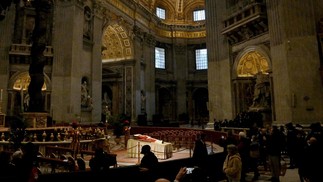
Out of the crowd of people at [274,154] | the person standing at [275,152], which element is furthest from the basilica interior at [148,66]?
the person standing at [275,152]

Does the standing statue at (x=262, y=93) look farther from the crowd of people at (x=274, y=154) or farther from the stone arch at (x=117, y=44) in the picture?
the stone arch at (x=117, y=44)

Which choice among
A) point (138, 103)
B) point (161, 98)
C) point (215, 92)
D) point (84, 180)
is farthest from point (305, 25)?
point (161, 98)

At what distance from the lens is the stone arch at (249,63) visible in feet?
44.3

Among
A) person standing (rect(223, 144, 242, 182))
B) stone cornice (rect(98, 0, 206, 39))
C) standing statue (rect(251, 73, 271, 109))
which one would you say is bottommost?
person standing (rect(223, 144, 242, 182))

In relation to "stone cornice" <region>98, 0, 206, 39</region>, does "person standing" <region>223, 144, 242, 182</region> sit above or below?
below

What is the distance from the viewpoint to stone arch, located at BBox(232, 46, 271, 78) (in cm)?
1349

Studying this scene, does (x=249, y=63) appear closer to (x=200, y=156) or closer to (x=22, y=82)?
(x=200, y=156)

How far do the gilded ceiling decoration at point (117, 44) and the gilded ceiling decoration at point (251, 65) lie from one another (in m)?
12.0

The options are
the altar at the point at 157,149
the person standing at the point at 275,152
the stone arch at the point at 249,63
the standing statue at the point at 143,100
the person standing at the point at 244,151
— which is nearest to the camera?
the person standing at the point at 275,152

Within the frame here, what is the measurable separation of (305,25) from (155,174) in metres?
10.0

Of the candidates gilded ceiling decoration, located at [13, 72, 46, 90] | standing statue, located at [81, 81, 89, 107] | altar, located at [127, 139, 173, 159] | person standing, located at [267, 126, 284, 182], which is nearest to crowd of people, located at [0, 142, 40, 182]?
person standing, located at [267, 126, 284, 182]

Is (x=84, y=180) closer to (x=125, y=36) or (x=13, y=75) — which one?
(x=13, y=75)

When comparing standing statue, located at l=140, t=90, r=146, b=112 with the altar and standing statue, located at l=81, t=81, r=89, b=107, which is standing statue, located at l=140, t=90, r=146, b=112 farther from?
the altar

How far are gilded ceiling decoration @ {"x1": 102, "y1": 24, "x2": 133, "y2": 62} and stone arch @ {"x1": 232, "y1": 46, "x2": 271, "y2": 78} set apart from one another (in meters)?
11.9
